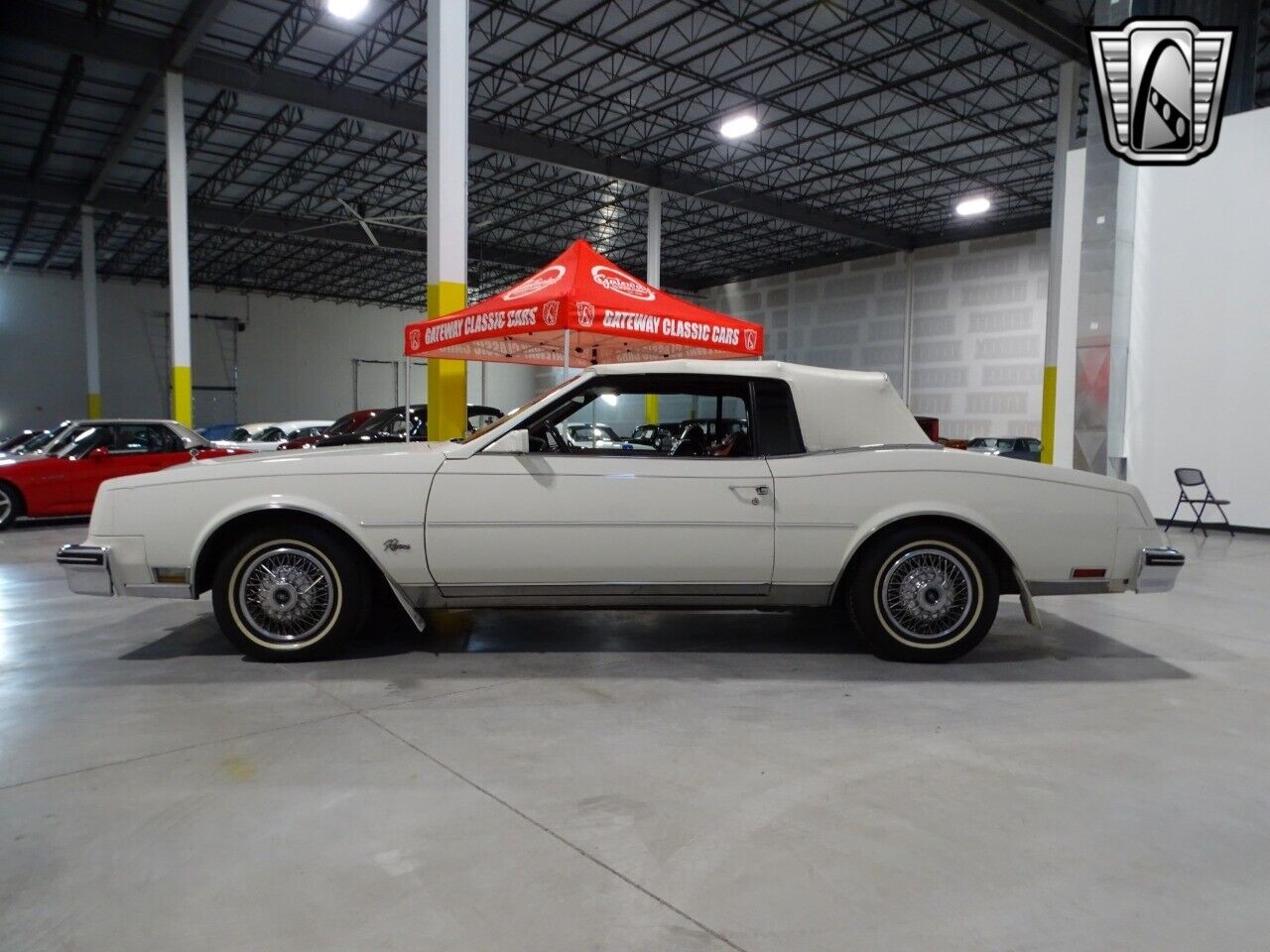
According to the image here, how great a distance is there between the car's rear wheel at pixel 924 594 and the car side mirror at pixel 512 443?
1.77 metres

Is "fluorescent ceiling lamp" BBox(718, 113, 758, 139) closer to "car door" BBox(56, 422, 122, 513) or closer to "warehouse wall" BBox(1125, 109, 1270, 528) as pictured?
"warehouse wall" BBox(1125, 109, 1270, 528)

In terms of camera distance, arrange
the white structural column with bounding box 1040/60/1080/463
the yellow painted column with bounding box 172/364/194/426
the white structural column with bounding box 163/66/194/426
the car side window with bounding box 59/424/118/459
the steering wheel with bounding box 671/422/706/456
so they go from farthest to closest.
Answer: the yellow painted column with bounding box 172/364/194/426 < the white structural column with bounding box 163/66/194/426 < the white structural column with bounding box 1040/60/1080/463 < the car side window with bounding box 59/424/118/459 < the steering wheel with bounding box 671/422/706/456

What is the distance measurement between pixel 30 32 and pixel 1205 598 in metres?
17.6

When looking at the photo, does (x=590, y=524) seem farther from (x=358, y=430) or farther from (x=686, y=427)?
(x=358, y=430)

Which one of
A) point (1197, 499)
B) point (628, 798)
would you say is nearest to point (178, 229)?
point (628, 798)

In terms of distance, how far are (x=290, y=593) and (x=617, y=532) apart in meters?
1.64

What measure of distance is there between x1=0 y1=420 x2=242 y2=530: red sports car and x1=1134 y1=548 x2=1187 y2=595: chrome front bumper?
887 centimetres

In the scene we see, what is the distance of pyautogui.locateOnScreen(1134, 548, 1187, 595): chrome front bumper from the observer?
154 inches

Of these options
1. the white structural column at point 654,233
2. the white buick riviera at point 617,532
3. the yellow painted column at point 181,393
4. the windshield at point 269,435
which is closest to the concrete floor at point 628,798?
the white buick riviera at point 617,532

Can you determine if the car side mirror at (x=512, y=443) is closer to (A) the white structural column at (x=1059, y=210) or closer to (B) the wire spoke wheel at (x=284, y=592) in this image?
(B) the wire spoke wheel at (x=284, y=592)

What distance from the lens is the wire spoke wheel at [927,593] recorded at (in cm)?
393

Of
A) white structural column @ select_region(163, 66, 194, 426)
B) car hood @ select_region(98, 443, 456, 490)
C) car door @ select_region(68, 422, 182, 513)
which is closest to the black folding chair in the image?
car hood @ select_region(98, 443, 456, 490)

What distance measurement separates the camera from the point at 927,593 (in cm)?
396

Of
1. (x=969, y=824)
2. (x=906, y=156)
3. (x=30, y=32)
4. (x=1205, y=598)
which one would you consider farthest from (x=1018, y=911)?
(x=906, y=156)
